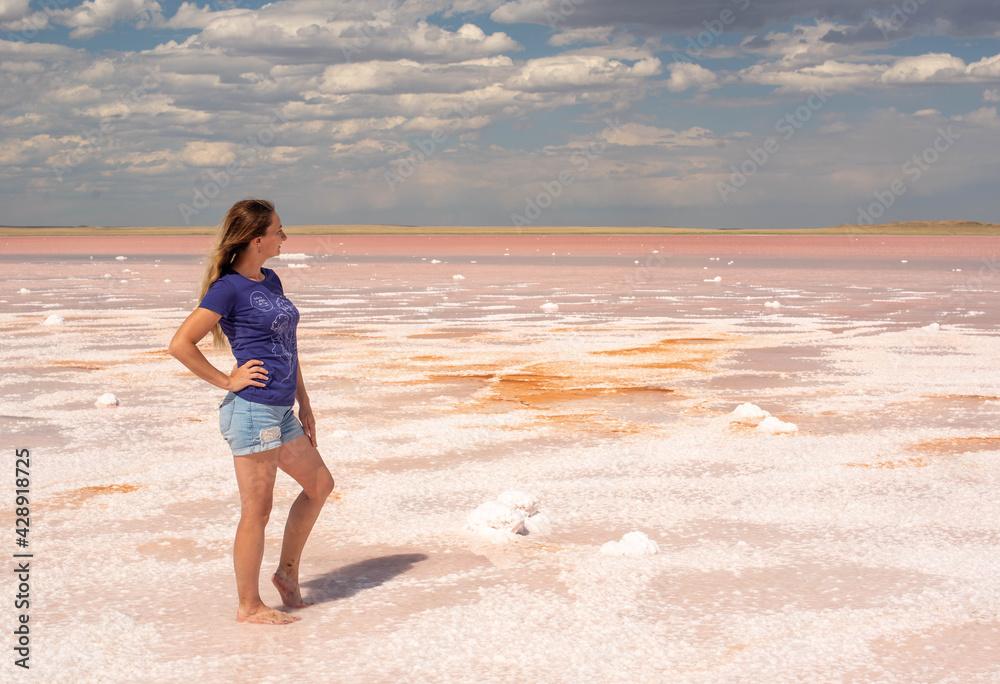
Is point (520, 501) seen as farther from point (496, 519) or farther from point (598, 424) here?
point (598, 424)

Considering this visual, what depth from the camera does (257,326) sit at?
155 inches

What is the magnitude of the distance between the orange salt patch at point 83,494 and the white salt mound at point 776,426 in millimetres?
4593

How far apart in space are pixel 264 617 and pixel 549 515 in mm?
2035

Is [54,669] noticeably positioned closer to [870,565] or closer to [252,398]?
[252,398]

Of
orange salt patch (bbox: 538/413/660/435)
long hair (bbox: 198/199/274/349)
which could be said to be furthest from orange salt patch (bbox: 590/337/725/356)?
long hair (bbox: 198/199/274/349)

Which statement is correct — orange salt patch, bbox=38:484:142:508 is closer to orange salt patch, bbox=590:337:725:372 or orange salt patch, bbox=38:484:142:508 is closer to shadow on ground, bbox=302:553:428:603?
shadow on ground, bbox=302:553:428:603

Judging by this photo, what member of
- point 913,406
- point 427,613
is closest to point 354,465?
point 427,613

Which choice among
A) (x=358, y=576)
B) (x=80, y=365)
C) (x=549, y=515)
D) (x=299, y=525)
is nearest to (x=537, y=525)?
(x=549, y=515)

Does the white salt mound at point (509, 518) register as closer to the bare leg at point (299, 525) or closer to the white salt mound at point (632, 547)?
the white salt mound at point (632, 547)

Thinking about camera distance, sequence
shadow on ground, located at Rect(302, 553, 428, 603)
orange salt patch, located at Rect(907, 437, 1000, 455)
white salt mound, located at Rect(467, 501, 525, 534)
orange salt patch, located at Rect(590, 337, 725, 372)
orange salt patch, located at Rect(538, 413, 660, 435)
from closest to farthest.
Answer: shadow on ground, located at Rect(302, 553, 428, 603), white salt mound, located at Rect(467, 501, 525, 534), orange salt patch, located at Rect(907, 437, 1000, 455), orange salt patch, located at Rect(538, 413, 660, 435), orange salt patch, located at Rect(590, 337, 725, 372)

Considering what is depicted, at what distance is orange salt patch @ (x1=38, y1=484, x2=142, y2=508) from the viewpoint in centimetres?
583

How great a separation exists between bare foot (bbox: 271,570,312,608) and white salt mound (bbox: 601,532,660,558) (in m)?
1.55

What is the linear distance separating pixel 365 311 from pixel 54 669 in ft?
49.7

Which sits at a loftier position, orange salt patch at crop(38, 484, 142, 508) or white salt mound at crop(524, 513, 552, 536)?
orange salt patch at crop(38, 484, 142, 508)
